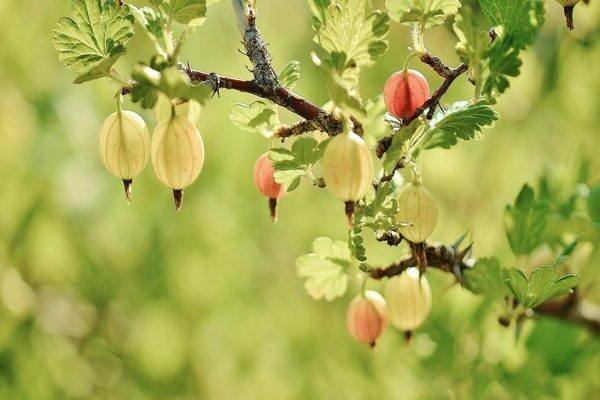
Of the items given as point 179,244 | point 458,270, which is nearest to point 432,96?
point 458,270

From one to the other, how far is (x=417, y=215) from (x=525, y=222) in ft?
0.49

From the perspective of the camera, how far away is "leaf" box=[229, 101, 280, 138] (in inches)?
13.6

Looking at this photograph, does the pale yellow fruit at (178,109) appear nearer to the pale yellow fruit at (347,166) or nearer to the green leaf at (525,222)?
the pale yellow fruit at (347,166)

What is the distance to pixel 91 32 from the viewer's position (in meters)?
0.33

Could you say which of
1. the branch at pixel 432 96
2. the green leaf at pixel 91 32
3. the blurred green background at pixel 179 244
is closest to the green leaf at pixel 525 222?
the branch at pixel 432 96

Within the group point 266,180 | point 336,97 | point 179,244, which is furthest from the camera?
point 179,244

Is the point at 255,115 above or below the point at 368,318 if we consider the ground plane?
above

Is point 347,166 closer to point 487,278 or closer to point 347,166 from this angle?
point 347,166

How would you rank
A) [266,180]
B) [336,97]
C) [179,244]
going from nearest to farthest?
[336,97] < [266,180] < [179,244]

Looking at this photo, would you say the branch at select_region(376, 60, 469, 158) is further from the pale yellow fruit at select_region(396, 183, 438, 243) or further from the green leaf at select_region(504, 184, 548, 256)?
the green leaf at select_region(504, 184, 548, 256)

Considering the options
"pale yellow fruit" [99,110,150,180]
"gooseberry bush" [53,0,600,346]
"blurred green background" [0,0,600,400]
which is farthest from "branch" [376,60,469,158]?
"blurred green background" [0,0,600,400]

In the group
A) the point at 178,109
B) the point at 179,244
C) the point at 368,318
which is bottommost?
the point at 179,244

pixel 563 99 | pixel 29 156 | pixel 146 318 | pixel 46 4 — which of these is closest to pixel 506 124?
pixel 563 99

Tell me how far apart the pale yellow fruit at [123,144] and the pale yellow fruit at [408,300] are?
16 centimetres
